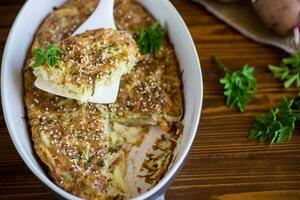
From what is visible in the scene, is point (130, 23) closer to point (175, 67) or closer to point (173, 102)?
point (175, 67)

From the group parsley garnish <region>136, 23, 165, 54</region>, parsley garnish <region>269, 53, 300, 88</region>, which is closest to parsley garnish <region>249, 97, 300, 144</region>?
parsley garnish <region>269, 53, 300, 88</region>

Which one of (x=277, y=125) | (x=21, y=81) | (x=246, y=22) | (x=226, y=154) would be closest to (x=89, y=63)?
(x=21, y=81)

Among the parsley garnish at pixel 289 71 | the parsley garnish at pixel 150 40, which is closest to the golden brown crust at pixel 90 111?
the parsley garnish at pixel 150 40

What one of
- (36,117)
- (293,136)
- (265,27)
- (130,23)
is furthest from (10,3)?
(293,136)

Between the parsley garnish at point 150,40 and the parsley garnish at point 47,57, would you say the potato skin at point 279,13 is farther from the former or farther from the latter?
the parsley garnish at point 47,57

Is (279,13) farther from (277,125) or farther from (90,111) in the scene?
(90,111)

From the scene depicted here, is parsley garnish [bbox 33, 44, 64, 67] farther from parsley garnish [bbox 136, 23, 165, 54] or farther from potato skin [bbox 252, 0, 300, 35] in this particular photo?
potato skin [bbox 252, 0, 300, 35]
